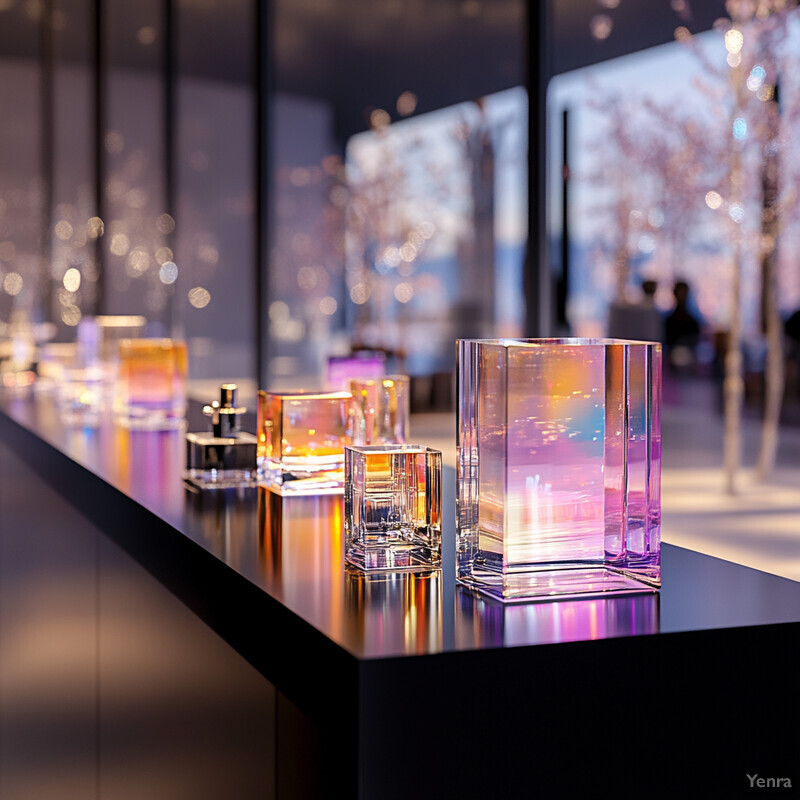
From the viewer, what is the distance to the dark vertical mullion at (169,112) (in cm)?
421

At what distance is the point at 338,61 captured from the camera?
3.29m

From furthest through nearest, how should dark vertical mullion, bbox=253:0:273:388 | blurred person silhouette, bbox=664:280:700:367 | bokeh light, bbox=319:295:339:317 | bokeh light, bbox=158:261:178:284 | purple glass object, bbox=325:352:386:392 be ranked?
bokeh light, bbox=158:261:178:284, blurred person silhouette, bbox=664:280:700:367, bokeh light, bbox=319:295:339:317, dark vertical mullion, bbox=253:0:273:388, purple glass object, bbox=325:352:386:392

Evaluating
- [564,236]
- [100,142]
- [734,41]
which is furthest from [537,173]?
[100,142]

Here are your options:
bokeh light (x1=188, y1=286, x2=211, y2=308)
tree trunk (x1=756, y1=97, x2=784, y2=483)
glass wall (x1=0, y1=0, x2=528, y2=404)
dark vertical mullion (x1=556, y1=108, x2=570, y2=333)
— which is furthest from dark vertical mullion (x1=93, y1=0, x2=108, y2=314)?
dark vertical mullion (x1=556, y1=108, x2=570, y2=333)

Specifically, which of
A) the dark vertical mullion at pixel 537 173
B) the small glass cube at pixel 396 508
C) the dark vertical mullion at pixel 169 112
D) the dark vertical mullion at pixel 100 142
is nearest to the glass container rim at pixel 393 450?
the small glass cube at pixel 396 508

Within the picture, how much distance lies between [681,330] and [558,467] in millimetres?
3449

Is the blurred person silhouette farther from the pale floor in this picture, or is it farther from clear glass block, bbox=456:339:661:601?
clear glass block, bbox=456:339:661:601

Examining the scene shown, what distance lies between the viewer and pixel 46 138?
4871 millimetres

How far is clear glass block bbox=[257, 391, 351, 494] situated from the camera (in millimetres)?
1342

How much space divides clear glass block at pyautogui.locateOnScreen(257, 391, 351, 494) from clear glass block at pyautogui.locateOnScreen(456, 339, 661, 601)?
475mm

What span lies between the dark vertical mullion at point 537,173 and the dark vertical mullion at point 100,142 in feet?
10.0

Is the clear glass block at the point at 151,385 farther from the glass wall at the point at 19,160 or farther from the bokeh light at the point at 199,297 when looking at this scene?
the glass wall at the point at 19,160

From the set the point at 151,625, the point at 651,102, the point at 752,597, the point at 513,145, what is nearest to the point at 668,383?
the point at 651,102

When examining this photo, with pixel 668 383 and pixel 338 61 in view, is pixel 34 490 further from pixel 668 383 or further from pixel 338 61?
pixel 668 383
